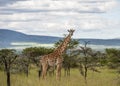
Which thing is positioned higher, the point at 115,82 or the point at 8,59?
the point at 8,59

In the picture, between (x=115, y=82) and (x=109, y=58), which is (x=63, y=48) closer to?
(x=115, y=82)

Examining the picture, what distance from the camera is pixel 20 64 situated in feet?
85.1

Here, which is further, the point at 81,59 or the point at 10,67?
the point at 81,59

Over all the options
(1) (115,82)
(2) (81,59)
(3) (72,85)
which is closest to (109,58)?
(2) (81,59)

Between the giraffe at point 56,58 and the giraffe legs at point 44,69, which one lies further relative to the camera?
the giraffe legs at point 44,69

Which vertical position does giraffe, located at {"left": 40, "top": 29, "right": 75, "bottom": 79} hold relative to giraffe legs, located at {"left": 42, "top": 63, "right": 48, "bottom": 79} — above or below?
above

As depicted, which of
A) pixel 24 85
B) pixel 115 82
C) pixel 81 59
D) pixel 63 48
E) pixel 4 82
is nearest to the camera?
pixel 24 85

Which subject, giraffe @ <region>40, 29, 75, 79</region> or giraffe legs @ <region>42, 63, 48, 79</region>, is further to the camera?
giraffe legs @ <region>42, 63, 48, 79</region>

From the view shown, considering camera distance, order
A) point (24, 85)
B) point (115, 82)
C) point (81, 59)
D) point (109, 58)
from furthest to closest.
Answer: point (109, 58), point (81, 59), point (115, 82), point (24, 85)

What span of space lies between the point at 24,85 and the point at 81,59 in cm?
834

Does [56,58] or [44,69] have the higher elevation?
[56,58]

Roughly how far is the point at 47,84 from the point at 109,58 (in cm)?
2666

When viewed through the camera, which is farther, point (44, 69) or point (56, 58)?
point (44, 69)

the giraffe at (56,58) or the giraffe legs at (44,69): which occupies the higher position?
the giraffe at (56,58)
